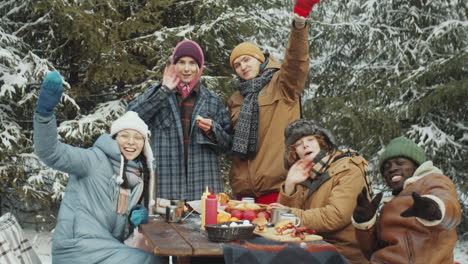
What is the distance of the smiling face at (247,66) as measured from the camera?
4023 millimetres

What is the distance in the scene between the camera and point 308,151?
3320mm

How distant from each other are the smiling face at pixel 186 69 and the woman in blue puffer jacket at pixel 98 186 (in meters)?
0.68

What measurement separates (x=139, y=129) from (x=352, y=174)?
1.50 meters

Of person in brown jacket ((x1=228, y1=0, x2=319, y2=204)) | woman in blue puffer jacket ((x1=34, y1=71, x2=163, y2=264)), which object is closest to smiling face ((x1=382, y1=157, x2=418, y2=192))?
person in brown jacket ((x1=228, y1=0, x2=319, y2=204))

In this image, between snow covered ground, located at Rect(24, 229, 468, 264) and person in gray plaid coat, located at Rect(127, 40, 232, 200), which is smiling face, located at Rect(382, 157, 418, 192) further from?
snow covered ground, located at Rect(24, 229, 468, 264)

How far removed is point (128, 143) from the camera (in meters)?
3.41

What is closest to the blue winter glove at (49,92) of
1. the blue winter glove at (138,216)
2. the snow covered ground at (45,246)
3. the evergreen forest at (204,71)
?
the blue winter glove at (138,216)

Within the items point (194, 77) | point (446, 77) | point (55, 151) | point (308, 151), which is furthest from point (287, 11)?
point (55, 151)

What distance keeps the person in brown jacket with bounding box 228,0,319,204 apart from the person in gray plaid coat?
19 centimetres

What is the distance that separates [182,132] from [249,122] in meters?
0.55

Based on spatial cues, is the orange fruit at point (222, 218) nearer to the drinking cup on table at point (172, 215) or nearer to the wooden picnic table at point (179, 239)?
the wooden picnic table at point (179, 239)

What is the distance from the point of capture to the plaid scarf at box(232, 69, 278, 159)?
3.89m

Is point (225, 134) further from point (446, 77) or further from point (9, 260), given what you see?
point (446, 77)

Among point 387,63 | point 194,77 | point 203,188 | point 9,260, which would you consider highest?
point 387,63
